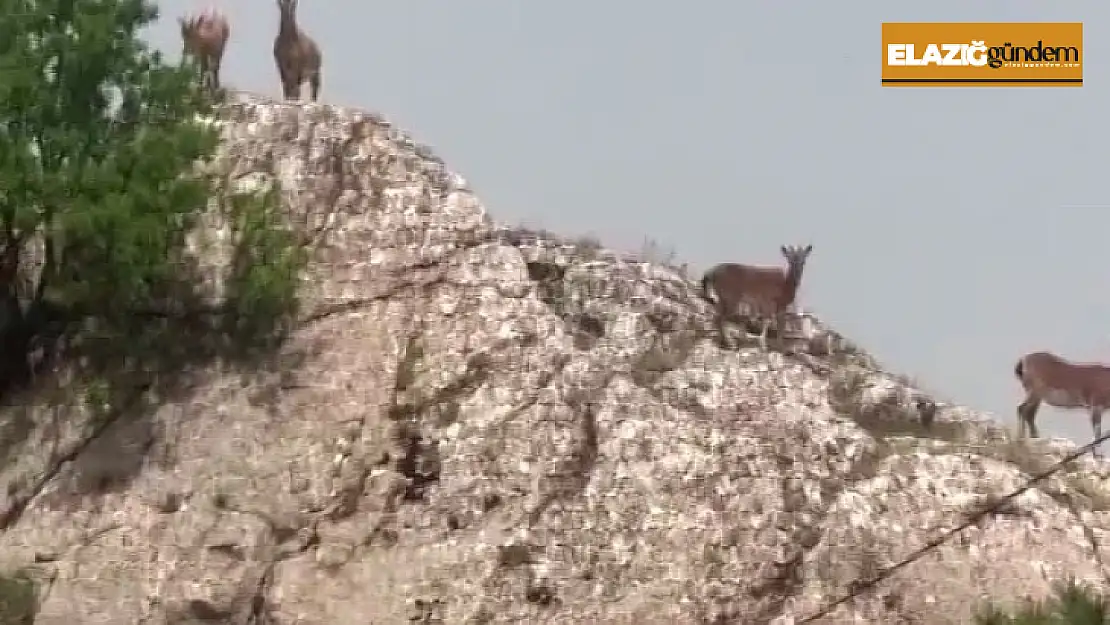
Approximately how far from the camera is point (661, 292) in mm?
15055

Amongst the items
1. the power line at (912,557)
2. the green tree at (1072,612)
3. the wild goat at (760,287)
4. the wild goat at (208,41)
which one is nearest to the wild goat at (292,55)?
the wild goat at (208,41)

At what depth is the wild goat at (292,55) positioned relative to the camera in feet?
55.5

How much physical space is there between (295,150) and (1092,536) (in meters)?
11.8

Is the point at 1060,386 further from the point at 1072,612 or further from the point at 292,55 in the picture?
the point at 292,55

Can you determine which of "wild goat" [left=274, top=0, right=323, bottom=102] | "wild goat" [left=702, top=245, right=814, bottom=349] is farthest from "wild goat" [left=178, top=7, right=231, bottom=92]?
"wild goat" [left=702, top=245, right=814, bottom=349]

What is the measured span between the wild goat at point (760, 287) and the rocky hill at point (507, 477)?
1.30 feet

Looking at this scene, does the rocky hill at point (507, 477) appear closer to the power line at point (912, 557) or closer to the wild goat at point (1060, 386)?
the power line at point (912, 557)

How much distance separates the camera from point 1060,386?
14.6m

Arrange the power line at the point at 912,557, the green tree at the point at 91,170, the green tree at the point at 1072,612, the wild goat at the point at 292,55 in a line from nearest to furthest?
the green tree at the point at 1072,612
the power line at the point at 912,557
the green tree at the point at 91,170
the wild goat at the point at 292,55

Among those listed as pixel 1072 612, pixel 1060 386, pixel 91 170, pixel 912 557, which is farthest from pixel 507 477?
pixel 1060 386

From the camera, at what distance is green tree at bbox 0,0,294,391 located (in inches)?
487

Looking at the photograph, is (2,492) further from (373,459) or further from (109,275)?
(373,459)

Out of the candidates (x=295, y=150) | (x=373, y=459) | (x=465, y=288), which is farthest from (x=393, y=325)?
(x=295, y=150)

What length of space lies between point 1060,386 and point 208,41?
13555 millimetres
